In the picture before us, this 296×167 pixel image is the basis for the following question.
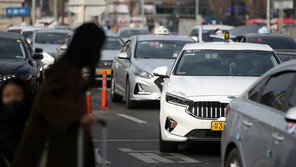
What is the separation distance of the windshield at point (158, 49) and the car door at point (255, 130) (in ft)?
34.9

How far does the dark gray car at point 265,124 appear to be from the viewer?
582cm

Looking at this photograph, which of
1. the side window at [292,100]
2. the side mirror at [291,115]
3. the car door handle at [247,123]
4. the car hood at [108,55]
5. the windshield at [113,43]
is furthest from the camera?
the windshield at [113,43]

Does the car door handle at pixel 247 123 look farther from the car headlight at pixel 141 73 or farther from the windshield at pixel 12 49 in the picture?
the windshield at pixel 12 49

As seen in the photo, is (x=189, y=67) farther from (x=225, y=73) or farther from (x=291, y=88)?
(x=291, y=88)

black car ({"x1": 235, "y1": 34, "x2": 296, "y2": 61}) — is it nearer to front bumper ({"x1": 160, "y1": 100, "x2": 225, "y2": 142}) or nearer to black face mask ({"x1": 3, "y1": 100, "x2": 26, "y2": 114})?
front bumper ({"x1": 160, "y1": 100, "x2": 225, "y2": 142})

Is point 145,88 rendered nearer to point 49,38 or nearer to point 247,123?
point 247,123

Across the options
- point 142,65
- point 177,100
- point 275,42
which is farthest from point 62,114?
point 275,42

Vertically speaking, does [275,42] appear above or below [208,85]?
below

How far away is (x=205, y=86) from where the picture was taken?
10734mm

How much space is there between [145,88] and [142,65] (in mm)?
582

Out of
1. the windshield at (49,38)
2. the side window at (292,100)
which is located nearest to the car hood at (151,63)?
the side window at (292,100)

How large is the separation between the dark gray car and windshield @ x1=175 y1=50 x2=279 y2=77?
4273 mm

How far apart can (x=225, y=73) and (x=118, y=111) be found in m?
5.22

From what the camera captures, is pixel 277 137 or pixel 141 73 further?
pixel 141 73
